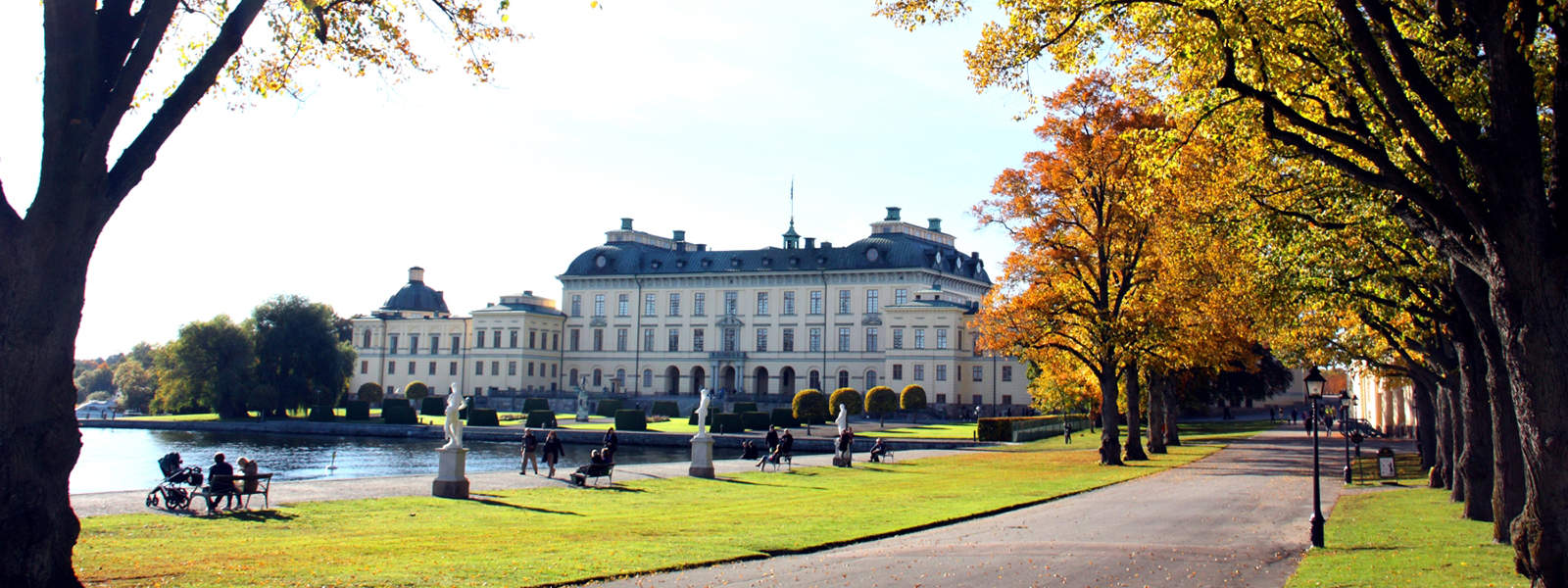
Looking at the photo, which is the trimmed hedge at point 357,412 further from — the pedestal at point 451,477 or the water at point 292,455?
the pedestal at point 451,477

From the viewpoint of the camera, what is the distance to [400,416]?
200 feet

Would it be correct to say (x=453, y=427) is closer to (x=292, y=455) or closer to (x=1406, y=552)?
(x=1406, y=552)

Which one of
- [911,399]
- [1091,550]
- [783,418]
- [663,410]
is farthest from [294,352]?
[1091,550]

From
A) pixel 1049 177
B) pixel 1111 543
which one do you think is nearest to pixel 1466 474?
pixel 1111 543

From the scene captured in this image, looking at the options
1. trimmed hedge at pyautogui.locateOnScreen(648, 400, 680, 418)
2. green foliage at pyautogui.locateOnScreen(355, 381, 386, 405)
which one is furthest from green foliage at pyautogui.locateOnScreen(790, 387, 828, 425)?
green foliage at pyautogui.locateOnScreen(355, 381, 386, 405)

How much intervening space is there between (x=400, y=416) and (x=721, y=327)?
1434 inches

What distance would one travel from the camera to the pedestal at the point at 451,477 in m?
20.2

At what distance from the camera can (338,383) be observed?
70.4 m

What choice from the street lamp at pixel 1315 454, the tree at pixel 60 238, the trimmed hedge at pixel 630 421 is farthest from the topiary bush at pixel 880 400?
the tree at pixel 60 238

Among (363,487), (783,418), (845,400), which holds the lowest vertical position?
(363,487)

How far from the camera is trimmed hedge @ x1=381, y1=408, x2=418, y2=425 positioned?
200 ft

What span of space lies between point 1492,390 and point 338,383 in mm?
68365

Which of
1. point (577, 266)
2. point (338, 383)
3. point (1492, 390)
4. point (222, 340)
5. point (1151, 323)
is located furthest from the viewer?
point (577, 266)

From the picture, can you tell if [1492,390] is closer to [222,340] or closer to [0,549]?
[0,549]
